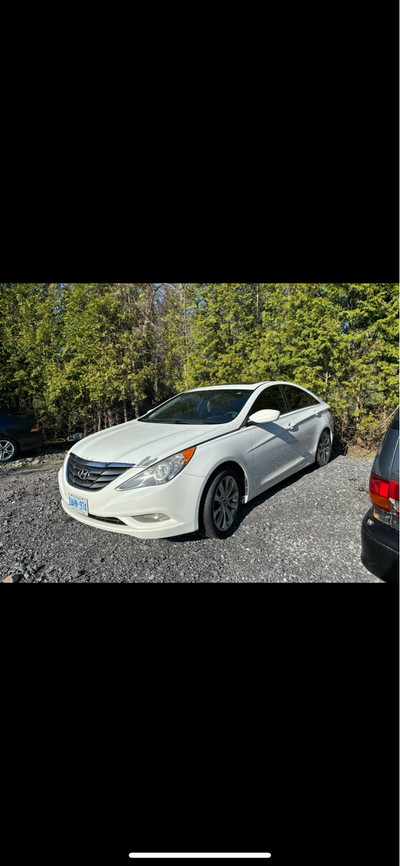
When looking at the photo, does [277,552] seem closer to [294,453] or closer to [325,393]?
[294,453]

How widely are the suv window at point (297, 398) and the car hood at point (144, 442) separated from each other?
143 cm

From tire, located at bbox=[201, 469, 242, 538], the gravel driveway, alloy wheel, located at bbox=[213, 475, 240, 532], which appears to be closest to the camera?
the gravel driveway

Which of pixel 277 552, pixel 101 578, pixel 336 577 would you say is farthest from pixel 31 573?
pixel 336 577

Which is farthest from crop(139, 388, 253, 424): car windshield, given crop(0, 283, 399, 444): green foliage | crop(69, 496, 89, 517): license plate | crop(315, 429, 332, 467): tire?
crop(0, 283, 399, 444): green foliage

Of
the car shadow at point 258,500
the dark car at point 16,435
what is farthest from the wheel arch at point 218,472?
the dark car at point 16,435

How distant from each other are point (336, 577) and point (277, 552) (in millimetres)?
495

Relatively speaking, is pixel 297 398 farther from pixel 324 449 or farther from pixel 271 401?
pixel 324 449

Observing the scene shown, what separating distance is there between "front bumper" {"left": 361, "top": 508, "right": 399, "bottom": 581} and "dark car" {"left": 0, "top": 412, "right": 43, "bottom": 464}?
6131mm

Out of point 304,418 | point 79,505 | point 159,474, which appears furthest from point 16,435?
point 304,418

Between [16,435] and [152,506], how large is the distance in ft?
15.9

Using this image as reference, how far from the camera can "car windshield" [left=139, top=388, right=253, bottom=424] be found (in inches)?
142

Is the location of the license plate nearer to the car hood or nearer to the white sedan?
the white sedan

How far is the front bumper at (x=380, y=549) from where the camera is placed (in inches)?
75.6

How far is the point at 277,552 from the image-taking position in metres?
2.82
